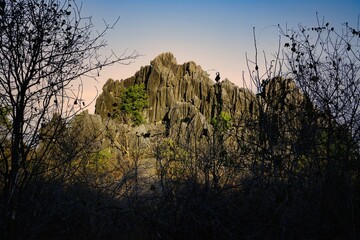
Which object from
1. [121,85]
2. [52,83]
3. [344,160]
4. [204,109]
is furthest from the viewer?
[121,85]

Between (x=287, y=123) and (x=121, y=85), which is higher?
(x=121, y=85)

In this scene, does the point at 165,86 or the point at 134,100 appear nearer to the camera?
the point at 134,100

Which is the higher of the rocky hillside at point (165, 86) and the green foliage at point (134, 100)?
the rocky hillside at point (165, 86)

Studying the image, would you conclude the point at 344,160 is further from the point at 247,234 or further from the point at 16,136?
the point at 16,136

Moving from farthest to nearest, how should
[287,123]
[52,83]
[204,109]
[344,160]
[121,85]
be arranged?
1. [121,85]
2. [204,109]
3. [287,123]
4. [344,160]
5. [52,83]

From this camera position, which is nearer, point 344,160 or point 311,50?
point 344,160

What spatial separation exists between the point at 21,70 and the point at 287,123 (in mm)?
2730

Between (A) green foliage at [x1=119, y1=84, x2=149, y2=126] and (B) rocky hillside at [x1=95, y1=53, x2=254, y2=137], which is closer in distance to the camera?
(A) green foliage at [x1=119, y1=84, x2=149, y2=126]

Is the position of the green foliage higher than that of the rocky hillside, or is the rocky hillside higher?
the rocky hillside

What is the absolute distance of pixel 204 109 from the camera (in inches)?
2116

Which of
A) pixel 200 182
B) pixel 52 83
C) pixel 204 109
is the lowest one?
pixel 200 182

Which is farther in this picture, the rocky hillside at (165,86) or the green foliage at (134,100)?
the rocky hillside at (165,86)

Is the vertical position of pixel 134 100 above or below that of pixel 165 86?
below

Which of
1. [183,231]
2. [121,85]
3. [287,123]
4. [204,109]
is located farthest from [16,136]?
[121,85]
